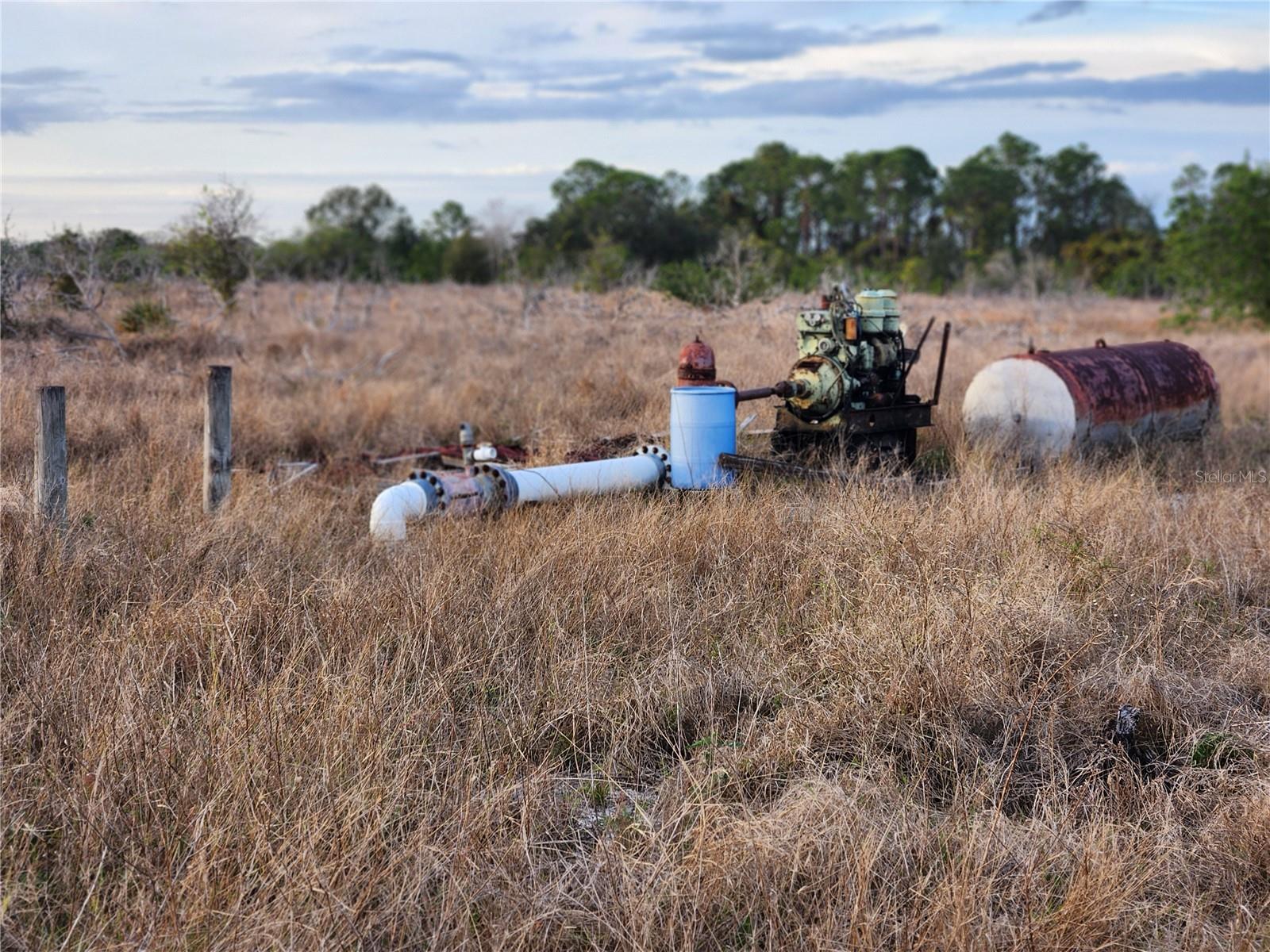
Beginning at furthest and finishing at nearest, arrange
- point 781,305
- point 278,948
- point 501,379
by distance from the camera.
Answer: point 781,305
point 501,379
point 278,948

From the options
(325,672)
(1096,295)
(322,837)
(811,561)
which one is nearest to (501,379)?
(811,561)

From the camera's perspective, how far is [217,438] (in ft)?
23.3

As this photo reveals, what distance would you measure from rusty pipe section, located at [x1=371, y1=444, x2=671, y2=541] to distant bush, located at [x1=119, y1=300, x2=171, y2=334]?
8151 millimetres

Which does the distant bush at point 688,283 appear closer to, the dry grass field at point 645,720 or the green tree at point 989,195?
the dry grass field at point 645,720

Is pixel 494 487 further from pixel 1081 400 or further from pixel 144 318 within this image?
pixel 144 318

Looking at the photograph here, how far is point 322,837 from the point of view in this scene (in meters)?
3.04

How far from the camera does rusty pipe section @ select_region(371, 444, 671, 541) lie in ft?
21.2

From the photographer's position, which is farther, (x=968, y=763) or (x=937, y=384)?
(x=937, y=384)

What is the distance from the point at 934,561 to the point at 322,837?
136 inches

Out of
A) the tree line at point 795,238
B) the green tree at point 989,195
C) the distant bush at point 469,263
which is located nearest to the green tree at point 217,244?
the tree line at point 795,238

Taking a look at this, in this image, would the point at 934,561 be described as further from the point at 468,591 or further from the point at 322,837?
the point at 322,837

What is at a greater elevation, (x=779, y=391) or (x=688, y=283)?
(x=688, y=283)
